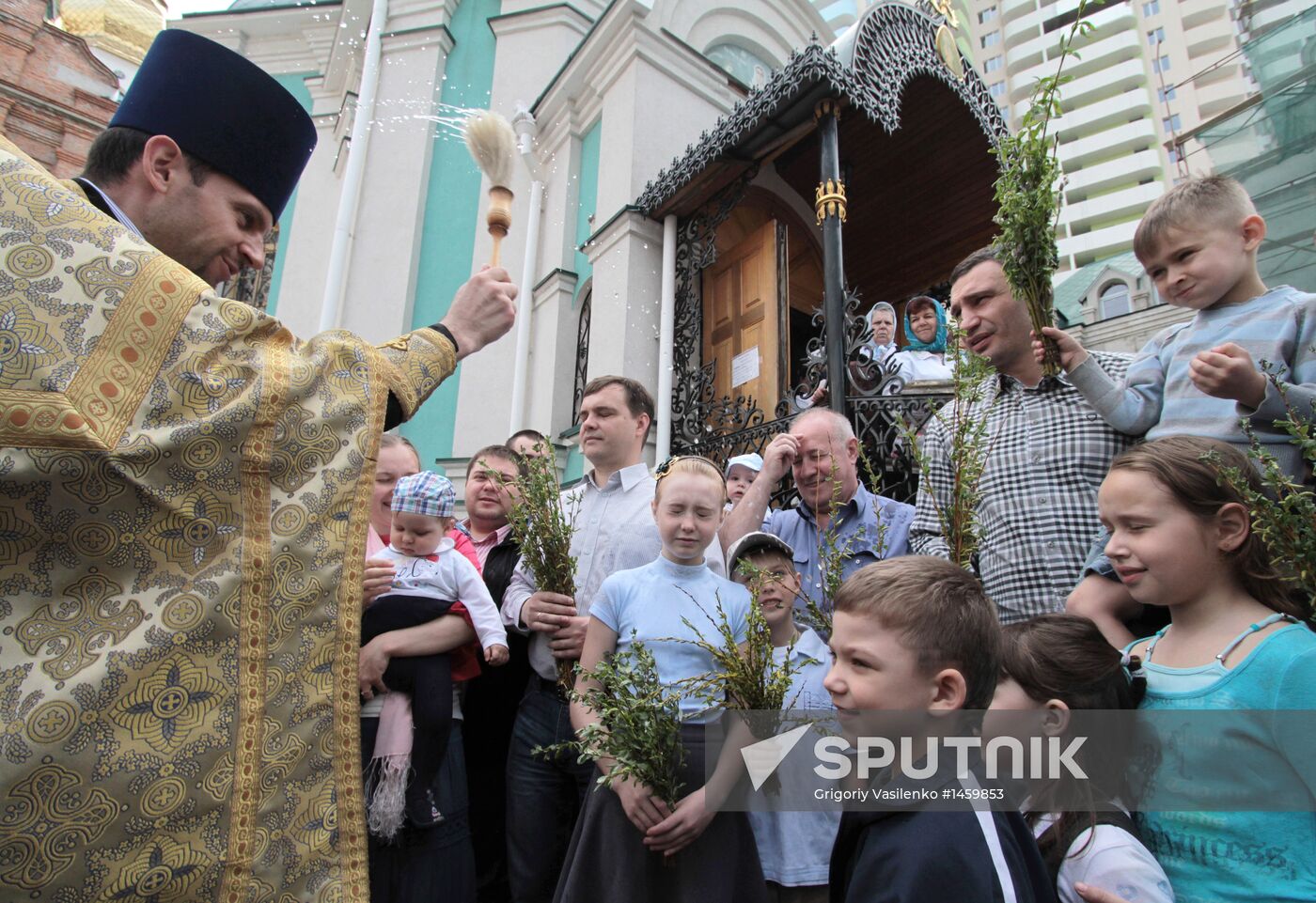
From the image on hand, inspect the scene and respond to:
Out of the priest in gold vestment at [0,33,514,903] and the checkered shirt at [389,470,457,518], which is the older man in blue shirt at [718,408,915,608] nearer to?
the checkered shirt at [389,470,457,518]

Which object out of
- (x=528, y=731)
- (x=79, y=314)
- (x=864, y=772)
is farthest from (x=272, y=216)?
(x=864, y=772)

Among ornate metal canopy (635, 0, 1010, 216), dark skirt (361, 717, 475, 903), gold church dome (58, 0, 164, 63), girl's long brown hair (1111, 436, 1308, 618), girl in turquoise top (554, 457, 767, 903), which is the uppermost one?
gold church dome (58, 0, 164, 63)

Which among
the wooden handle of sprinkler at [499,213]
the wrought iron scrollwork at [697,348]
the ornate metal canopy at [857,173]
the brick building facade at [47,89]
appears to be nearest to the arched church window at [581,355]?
the wrought iron scrollwork at [697,348]

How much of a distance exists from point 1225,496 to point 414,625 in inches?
93.0

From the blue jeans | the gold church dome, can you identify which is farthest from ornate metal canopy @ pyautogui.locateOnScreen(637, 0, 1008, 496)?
the gold church dome

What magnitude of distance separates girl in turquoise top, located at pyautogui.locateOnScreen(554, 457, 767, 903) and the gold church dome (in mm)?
23638

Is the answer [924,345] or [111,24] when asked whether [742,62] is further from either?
[111,24]

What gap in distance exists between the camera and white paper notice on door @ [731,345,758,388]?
6850mm

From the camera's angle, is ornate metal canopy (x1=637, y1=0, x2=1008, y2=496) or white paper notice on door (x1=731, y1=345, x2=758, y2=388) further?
white paper notice on door (x1=731, y1=345, x2=758, y2=388)

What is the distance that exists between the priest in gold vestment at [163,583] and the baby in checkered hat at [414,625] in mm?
852

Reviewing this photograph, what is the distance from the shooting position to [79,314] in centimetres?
142

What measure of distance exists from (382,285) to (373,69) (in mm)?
2752

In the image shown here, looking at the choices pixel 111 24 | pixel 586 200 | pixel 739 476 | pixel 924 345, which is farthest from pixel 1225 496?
pixel 111 24

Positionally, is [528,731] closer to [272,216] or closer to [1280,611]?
[272,216]
